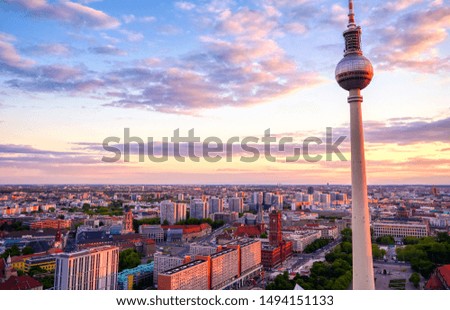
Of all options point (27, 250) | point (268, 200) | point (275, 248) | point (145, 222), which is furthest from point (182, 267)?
point (268, 200)

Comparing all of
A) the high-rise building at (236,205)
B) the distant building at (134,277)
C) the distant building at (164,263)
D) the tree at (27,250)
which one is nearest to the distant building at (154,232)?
the tree at (27,250)

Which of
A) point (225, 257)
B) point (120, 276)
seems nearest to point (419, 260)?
point (225, 257)

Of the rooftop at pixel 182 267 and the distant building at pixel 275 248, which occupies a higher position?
the rooftop at pixel 182 267

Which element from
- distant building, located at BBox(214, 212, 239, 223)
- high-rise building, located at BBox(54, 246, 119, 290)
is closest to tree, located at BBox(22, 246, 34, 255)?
high-rise building, located at BBox(54, 246, 119, 290)

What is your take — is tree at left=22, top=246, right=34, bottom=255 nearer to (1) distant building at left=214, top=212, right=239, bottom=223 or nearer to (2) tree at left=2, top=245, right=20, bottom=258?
(2) tree at left=2, top=245, right=20, bottom=258

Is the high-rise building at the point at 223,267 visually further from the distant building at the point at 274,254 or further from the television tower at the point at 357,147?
the television tower at the point at 357,147

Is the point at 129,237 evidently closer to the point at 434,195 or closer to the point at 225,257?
the point at 225,257
